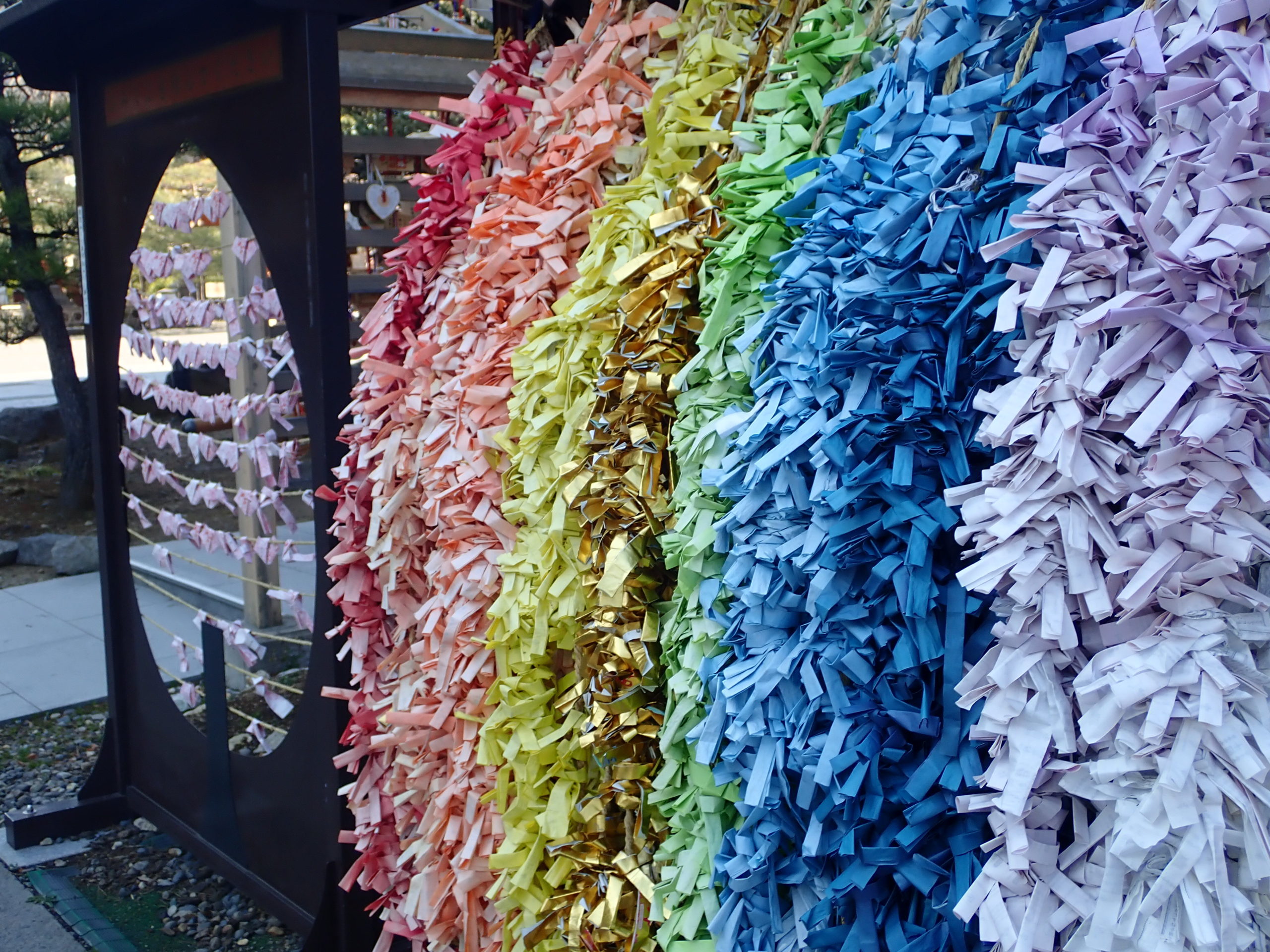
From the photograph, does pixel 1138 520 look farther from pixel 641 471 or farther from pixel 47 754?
pixel 47 754

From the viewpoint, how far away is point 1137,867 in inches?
33.5

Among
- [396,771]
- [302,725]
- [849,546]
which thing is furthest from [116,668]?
[849,546]

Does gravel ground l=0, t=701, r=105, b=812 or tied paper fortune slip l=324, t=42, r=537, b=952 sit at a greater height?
tied paper fortune slip l=324, t=42, r=537, b=952

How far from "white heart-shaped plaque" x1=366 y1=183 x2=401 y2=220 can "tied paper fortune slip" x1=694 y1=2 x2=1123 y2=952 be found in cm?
324

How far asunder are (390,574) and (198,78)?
1.36m

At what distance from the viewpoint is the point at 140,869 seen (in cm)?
313

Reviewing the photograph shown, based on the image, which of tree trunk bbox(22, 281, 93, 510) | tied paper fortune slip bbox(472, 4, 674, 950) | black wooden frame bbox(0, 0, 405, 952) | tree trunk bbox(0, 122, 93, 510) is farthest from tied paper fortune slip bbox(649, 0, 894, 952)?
tree trunk bbox(22, 281, 93, 510)

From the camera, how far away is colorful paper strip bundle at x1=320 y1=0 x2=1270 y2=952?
849mm

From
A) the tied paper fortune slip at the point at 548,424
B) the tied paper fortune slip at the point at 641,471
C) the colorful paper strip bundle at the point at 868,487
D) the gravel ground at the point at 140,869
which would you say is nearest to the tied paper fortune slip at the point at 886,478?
the colorful paper strip bundle at the point at 868,487

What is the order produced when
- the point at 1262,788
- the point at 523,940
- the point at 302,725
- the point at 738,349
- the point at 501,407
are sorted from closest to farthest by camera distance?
1. the point at 1262,788
2. the point at 738,349
3. the point at 523,940
4. the point at 501,407
5. the point at 302,725

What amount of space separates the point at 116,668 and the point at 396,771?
188 cm

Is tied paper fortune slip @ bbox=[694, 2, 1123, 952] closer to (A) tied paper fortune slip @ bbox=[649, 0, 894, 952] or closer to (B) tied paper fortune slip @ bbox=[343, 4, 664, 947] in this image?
(A) tied paper fortune slip @ bbox=[649, 0, 894, 952]

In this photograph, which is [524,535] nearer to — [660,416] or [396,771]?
[660,416]

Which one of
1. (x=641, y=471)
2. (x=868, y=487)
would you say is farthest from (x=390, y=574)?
(x=868, y=487)
